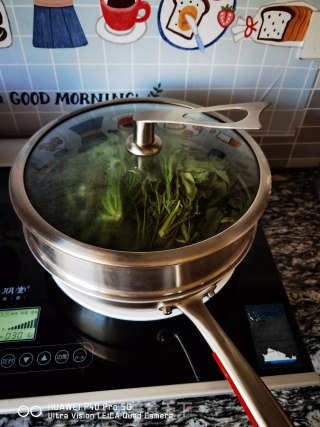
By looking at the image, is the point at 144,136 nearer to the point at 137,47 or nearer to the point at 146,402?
the point at 137,47

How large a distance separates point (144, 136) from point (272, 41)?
0.41 m

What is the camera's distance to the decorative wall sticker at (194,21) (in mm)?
760

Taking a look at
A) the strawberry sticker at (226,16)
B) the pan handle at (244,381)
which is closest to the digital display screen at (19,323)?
the pan handle at (244,381)

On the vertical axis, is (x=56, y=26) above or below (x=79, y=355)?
above

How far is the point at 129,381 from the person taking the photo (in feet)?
1.99

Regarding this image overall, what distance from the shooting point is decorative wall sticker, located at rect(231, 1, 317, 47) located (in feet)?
2.52

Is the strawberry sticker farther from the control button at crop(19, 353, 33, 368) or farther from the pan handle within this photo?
the control button at crop(19, 353, 33, 368)

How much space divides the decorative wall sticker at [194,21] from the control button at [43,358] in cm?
70

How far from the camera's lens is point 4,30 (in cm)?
77

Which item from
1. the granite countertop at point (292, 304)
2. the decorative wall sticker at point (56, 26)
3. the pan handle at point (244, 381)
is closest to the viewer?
the pan handle at point (244, 381)

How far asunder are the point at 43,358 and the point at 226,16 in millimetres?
788

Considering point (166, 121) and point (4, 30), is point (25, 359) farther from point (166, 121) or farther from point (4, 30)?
point (4, 30)

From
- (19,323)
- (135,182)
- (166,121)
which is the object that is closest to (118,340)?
(19,323)

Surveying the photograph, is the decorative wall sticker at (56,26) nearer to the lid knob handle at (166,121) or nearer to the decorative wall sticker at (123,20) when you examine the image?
the decorative wall sticker at (123,20)
